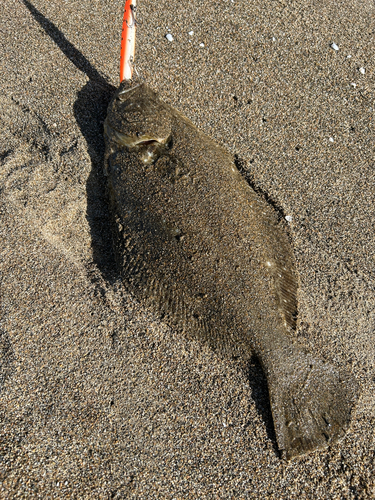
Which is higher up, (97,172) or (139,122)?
(139,122)

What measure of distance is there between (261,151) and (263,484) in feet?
7.28

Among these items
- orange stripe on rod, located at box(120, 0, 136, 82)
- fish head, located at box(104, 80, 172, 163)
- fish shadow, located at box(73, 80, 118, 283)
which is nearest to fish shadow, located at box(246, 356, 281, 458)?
fish shadow, located at box(73, 80, 118, 283)

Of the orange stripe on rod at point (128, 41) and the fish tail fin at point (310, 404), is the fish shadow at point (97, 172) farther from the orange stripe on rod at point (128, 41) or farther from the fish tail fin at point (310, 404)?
the fish tail fin at point (310, 404)

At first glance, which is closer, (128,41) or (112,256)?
(112,256)

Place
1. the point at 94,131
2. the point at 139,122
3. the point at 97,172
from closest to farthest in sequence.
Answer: the point at 139,122 < the point at 97,172 < the point at 94,131

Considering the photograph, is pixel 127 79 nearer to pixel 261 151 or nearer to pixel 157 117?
pixel 157 117

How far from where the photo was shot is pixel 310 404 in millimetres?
2127

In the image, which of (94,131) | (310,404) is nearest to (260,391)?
(310,404)

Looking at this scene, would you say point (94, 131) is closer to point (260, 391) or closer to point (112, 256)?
point (112, 256)

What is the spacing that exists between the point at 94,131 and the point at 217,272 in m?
1.52

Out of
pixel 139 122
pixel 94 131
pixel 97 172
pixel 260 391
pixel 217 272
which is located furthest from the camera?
pixel 94 131

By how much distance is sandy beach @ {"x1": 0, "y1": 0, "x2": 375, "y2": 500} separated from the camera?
206cm

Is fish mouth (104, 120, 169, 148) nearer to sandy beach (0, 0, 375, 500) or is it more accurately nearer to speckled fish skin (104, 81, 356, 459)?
speckled fish skin (104, 81, 356, 459)

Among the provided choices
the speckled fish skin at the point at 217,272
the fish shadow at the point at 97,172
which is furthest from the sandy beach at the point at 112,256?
the speckled fish skin at the point at 217,272
